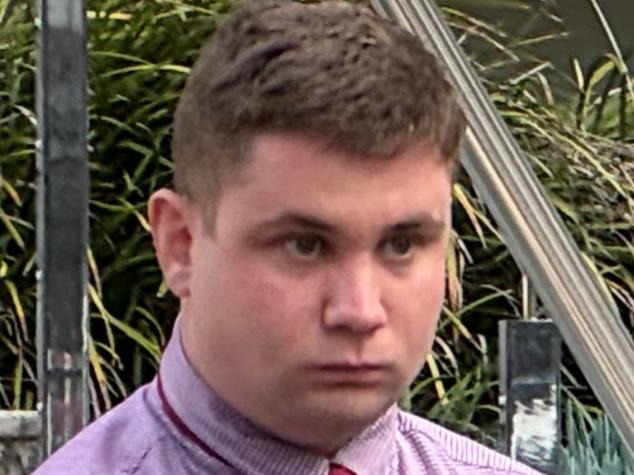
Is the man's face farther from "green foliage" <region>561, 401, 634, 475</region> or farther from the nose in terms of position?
"green foliage" <region>561, 401, 634, 475</region>

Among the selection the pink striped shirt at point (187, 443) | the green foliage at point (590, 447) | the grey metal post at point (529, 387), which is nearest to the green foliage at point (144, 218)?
the green foliage at point (590, 447)

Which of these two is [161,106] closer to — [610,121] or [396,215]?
[610,121]

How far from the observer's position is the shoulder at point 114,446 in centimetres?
155

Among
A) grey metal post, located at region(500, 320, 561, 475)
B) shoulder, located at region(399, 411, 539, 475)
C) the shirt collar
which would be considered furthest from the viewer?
grey metal post, located at region(500, 320, 561, 475)

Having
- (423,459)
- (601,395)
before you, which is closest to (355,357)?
(423,459)

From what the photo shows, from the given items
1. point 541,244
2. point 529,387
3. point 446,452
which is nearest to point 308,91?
point 446,452

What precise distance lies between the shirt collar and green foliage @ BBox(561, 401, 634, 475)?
2.21 m

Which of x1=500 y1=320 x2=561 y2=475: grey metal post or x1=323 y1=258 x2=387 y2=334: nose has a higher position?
x1=323 y1=258 x2=387 y2=334: nose

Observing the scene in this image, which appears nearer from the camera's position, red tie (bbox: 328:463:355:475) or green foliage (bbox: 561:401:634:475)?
red tie (bbox: 328:463:355:475)

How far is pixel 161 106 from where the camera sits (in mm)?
4535

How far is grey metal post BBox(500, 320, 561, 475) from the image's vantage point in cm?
307

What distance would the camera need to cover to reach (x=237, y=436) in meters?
1.52

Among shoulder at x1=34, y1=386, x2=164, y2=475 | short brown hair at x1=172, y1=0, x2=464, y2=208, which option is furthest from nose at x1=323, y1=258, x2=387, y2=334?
shoulder at x1=34, y1=386, x2=164, y2=475

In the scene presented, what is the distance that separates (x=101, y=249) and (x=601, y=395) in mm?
1993
